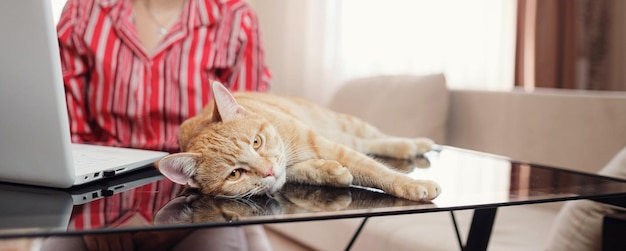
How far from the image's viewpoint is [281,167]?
0.67 meters

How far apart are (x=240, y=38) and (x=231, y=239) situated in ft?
2.47

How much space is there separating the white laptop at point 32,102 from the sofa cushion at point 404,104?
60.7 inches

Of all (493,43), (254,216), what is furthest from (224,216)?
(493,43)

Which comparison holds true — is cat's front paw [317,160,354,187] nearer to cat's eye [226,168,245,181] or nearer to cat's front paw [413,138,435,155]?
cat's eye [226,168,245,181]

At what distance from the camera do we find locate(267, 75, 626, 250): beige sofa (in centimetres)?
153

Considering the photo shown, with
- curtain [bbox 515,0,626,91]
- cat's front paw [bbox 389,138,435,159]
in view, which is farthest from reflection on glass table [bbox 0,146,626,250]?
curtain [bbox 515,0,626,91]

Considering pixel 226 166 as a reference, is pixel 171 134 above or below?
below

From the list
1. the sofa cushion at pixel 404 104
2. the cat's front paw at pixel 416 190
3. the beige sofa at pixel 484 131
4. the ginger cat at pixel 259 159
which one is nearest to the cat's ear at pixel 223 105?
the ginger cat at pixel 259 159

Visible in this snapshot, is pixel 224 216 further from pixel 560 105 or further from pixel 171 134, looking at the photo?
pixel 560 105

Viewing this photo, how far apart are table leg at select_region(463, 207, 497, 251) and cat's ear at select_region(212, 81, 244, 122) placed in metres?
0.49

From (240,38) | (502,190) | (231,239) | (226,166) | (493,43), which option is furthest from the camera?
(493,43)

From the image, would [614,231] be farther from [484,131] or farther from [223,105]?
[484,131]

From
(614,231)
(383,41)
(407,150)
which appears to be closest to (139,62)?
(407,150)

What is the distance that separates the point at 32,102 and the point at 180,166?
169 mm
